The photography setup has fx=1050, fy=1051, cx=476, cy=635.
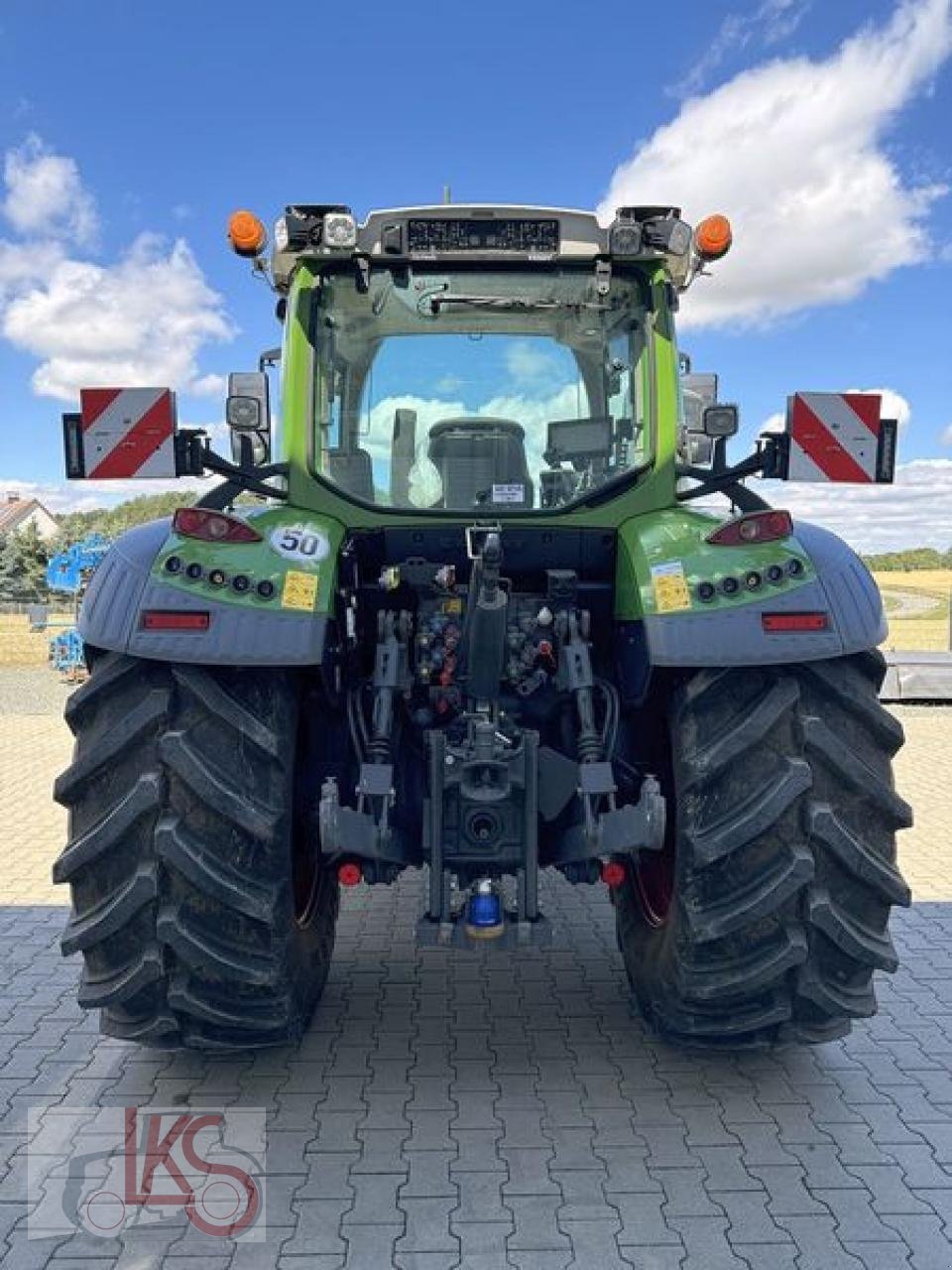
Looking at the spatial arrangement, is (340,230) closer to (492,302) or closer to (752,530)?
(492,302)

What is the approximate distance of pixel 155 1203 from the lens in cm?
285

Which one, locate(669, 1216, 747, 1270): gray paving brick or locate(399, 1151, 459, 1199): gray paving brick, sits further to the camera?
locate(399, 1151, 459, 1199): gray paving brick

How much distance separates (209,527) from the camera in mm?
3139

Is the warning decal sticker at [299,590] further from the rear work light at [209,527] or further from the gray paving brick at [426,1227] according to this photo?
the gray paving brick at [426,1227]

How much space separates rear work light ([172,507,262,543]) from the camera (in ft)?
10.2

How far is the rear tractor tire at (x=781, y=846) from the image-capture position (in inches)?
117

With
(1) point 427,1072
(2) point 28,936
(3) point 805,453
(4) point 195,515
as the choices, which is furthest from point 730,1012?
(2) point 28,936

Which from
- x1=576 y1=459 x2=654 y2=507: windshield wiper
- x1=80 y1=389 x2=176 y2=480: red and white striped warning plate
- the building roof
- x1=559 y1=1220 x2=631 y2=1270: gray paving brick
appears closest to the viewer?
x1=559 y1=1220 x2=631 y2=1270: gray paving brick

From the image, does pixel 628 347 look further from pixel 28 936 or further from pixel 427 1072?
pixel 28 936

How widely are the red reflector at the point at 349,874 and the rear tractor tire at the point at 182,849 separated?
0.22 m

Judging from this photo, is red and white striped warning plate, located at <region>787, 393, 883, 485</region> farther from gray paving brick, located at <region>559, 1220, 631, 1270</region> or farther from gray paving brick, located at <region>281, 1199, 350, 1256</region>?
gray paving brick, located at <region>281, 1199, 350, 1256</region>

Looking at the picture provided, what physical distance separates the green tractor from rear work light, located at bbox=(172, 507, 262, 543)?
13mm

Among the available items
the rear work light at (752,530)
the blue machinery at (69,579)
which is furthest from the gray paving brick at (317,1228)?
the blue machinery at (69,579)

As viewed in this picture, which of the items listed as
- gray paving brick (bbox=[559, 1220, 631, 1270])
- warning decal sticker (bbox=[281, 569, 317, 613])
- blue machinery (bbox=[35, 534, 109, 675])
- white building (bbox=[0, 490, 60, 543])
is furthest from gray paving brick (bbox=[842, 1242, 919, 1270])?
white building (bbox=[0, 490, 60, 543])
